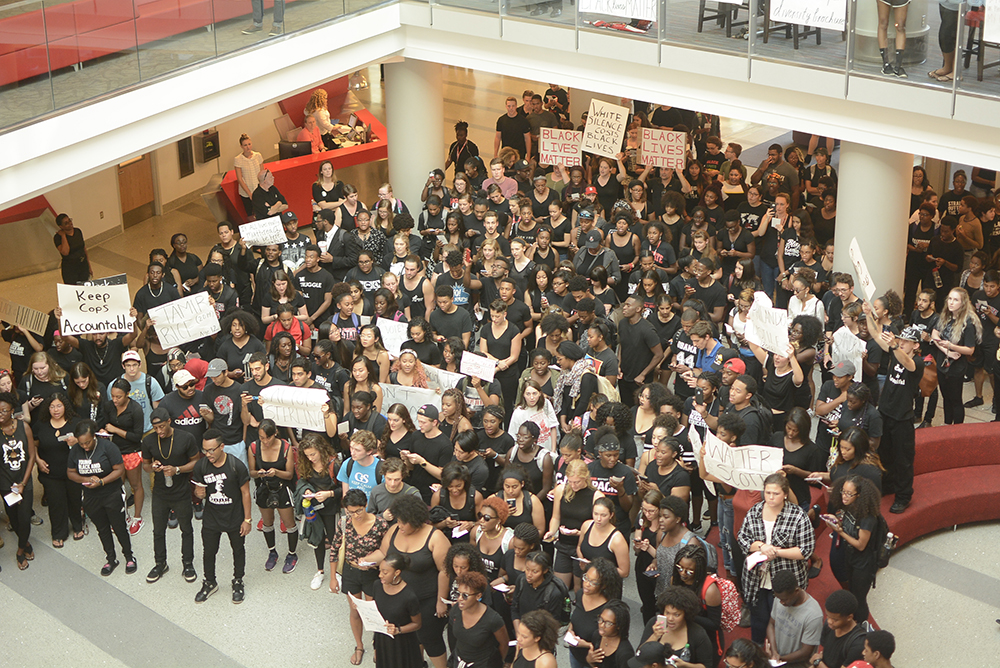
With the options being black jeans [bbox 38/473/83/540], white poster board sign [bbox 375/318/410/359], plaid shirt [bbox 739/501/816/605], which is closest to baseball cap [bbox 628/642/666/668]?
plaid shirt [bbox 739/501/816/605]

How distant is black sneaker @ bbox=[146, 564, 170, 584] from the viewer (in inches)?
379

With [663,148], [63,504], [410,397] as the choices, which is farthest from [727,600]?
[663,148]

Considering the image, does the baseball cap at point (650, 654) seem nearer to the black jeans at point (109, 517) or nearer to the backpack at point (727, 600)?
the backpack at point (727, 600)

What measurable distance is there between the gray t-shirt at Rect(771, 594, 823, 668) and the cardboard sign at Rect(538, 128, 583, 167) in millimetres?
8693

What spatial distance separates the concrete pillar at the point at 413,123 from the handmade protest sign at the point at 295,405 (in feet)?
24.0

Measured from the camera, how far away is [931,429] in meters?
10.2

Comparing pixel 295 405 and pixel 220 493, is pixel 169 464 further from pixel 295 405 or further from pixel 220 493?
pixel 295 405

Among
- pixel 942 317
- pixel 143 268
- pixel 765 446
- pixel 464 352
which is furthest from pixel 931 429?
pixel 143 268

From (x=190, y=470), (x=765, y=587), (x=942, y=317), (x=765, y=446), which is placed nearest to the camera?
(x=765, y=587)

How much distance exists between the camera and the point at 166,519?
9.39 meters

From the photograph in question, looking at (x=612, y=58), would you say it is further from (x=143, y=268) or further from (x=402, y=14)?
(x=143, y=268)

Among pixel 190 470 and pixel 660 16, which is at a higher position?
pixel 660 16

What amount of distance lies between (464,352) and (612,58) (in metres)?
4.72

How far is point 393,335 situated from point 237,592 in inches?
110
